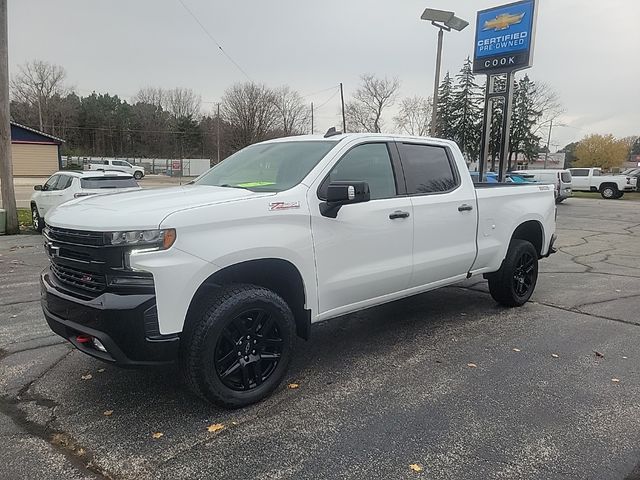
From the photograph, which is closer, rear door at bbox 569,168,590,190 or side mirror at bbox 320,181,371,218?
side mirror at bbox 320,181,371,218

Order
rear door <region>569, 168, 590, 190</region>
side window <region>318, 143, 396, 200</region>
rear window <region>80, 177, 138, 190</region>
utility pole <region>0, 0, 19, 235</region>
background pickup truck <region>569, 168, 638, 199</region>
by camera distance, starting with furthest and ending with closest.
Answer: rear door <region>569, 168, 590, 190</region>, background pickup truck <region>569, 168, 638, 199</region>, rear window <region>80, 177, 138, 190</region>, utility pole <region>0, 0, 19, 235</region>, side window <region>318, 143, 396, 200</region>

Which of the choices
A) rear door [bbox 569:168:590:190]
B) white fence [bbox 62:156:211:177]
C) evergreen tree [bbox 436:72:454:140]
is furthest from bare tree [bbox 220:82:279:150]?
rear door [bbox 569:168:590:190]

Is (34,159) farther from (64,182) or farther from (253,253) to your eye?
(253,253)

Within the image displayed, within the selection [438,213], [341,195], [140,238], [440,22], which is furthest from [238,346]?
[440,22]

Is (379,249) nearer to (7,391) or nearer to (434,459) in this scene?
(434,459)

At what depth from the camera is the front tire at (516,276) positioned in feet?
18.7

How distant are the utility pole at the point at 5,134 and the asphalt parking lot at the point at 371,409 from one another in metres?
8.00

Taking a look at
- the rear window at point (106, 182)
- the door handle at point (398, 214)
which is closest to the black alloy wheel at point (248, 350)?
the door handle at point (398, 214)

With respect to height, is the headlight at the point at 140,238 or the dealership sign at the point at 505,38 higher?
the dealership sign at the point at 505,38

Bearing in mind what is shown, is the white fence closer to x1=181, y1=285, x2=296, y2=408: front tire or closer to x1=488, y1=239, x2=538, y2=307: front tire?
x1=488, y1=239, x2=538, y2=307: front tire

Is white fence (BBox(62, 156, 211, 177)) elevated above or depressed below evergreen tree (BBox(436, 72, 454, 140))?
below

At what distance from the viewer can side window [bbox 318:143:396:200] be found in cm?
402

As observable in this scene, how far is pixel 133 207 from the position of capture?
3.12 m

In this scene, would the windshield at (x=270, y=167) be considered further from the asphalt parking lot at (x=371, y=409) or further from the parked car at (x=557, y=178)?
the parked car at (x=557, y=178)
